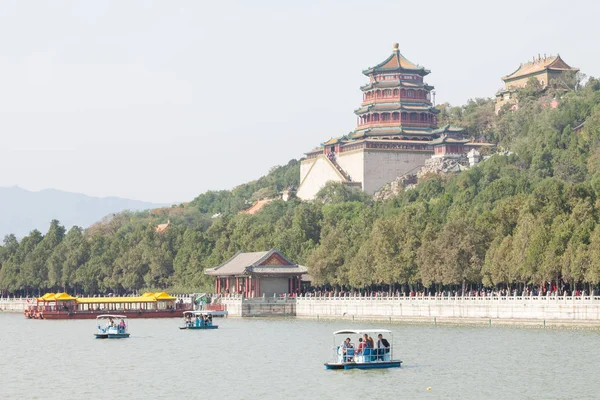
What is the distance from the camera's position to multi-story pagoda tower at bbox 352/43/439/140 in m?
143

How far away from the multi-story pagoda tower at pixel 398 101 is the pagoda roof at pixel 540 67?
920 inches

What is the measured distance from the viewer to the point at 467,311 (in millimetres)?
75250

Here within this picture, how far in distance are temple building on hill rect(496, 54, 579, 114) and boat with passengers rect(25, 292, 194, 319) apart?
72345mm

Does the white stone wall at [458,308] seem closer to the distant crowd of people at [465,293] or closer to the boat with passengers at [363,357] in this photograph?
the distant crowd of people at [465,293]

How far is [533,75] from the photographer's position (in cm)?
16212

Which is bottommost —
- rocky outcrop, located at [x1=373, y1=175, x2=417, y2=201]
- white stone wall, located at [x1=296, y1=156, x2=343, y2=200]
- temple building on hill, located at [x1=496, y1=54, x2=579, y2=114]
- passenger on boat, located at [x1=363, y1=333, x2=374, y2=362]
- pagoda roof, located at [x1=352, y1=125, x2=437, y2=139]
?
passenger on boat, located at [x1=363, y1=333, x2=374, y2=362]

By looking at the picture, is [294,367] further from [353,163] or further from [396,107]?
[396,107]

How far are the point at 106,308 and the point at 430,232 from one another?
3395cm

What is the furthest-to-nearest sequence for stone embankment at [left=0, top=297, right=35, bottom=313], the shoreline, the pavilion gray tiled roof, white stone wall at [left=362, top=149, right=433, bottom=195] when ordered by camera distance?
white stone wall at [left=362, top=149, right=433, bottom=195], stone embankment at [left=0, top=297, right=35, bottom=313], the pavilion gray tiled roof, the shoreline

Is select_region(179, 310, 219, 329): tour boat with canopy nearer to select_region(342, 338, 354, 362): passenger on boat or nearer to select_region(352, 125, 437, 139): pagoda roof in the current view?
select_region(342, 338, 354, 362): passenger on boat

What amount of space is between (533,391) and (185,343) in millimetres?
28937

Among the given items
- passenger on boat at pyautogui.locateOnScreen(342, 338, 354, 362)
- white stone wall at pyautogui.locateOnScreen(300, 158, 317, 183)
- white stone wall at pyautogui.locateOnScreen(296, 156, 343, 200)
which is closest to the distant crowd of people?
passenger on boat at pyautogui.locateOnScreen(342, 338, 354, 362)

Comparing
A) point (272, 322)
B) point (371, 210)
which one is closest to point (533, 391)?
point (272, 322)

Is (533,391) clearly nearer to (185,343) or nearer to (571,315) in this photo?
(571,315)
